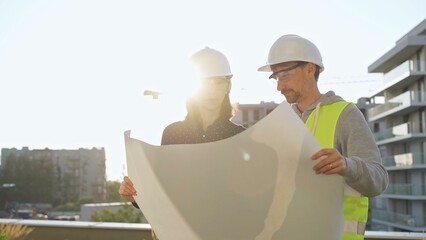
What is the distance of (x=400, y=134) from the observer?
40344 millimetres

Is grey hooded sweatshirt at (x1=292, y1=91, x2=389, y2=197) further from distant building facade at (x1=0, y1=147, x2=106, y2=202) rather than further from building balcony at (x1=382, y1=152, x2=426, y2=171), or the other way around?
distant building facade at (x1=0, y1=147, x2=106, y2=202)

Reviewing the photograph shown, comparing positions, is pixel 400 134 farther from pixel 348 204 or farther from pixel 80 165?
pixel 80 165

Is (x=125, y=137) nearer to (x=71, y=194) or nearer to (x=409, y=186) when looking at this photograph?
(x=409, y=186)

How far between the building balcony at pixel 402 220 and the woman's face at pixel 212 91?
116 feet

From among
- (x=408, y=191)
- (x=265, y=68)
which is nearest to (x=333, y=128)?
(x=265, y=68)

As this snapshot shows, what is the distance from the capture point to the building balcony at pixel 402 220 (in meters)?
37.2

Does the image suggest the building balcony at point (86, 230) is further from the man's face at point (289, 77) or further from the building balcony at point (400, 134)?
the building balcony at point (400, 134)

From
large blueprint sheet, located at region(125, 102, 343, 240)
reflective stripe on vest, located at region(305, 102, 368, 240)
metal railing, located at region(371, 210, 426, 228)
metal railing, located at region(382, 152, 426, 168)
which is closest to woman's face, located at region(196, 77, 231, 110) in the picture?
reflective stripe on vest, located at region(305, 102, 368, 240)

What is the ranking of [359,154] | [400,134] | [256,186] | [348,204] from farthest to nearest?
1. [400,134]
2. [348,204]
3. [359,154]
4. [256,186]

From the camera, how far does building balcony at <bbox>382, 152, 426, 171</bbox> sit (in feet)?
123

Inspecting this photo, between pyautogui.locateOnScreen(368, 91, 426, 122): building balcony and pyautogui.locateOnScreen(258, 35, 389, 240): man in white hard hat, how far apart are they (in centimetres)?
3708

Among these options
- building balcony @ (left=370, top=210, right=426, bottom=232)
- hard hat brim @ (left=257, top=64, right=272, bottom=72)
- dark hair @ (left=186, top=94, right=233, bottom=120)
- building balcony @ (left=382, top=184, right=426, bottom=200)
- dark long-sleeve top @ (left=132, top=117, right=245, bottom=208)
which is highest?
hard hat brim @ (left=257, top=64, right=272, bottom=72)

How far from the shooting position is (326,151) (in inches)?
55.3

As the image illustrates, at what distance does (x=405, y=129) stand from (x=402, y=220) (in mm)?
5894
